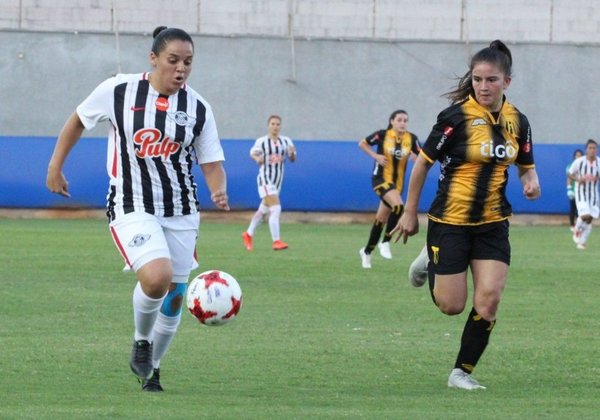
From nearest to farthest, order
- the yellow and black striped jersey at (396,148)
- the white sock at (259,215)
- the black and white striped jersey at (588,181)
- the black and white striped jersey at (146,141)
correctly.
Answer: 1. the black and white striped jersey at (146,141)
2. the yellow and black striped jersey at (396,148)
3. the white sock at (259,215)
4. the black and white striped jersey at (588,181)

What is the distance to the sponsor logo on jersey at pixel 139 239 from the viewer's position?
7387 mm

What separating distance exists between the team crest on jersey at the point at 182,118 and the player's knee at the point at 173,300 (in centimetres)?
98

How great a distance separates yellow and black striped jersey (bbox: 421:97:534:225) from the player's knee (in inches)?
65.1


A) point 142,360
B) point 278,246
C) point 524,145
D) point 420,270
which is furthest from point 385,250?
point 142,360

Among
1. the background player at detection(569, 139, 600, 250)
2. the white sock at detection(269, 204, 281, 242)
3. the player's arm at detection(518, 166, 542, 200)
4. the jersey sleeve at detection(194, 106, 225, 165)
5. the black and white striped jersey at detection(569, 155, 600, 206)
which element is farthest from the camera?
the black and white striped jersey at detection(569, 155, 600, 206)

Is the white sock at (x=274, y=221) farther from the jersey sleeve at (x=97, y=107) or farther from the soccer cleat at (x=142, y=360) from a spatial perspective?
the jersey sleeve at (x=97, y=107)

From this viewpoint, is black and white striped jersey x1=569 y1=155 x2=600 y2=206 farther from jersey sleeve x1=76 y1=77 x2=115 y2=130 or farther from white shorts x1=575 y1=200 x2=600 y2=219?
jersey sleeve x1=76 y1=77 x2=115 y2=130

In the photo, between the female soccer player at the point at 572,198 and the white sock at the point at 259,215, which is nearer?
the white sock at the point at 259,215

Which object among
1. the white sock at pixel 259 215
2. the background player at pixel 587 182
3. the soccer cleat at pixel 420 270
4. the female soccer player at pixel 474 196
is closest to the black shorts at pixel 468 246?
the female soccer player at pixel 474 196

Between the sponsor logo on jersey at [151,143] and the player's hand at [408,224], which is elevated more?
the sponsor logo on jersey at [151,143]

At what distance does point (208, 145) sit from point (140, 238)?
726 millimetres

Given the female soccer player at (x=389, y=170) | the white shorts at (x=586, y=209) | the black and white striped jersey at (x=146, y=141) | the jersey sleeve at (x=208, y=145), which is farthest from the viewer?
the white shorts at (x=586, y=209)

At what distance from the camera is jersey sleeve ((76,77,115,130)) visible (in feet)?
24.7

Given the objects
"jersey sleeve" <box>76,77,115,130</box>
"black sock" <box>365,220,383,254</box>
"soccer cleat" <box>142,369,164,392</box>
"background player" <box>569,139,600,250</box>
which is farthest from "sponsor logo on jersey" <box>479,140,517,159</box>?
"background player" <box>569,139,600,250</box>
